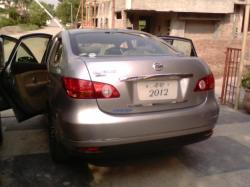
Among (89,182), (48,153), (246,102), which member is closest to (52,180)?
(89,182)

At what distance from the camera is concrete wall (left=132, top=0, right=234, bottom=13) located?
1516 centimetres

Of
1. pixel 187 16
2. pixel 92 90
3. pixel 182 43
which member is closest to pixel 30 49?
pixel 92 90

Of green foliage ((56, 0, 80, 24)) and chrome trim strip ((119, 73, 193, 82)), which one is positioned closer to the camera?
chrome trim strip ((119, 73, 193, 82))

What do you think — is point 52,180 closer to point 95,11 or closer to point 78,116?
point 78,116

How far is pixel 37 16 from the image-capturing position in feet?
168

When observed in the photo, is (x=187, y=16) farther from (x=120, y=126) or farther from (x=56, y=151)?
(x=120, y=126)

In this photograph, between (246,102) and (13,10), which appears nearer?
(246,102)

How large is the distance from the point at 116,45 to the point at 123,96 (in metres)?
0.96

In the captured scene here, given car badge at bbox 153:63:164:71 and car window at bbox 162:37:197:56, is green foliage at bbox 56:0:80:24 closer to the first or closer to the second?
car window at bbox 162:37:197:56

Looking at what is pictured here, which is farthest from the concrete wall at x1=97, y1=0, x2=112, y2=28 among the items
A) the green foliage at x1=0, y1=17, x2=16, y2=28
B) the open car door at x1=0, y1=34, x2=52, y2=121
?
the green foliage at x1=0, y1=17, x2=16, y2=28

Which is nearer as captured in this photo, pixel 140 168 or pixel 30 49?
pixel 140 168

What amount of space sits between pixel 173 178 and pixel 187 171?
0.77ft

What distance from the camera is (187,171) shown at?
364cm

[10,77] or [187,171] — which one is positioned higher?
[10,77]
